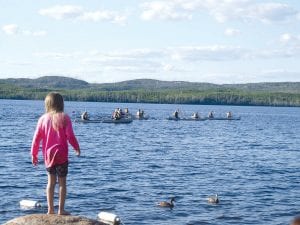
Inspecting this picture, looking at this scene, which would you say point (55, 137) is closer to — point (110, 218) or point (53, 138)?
point (53, 138)

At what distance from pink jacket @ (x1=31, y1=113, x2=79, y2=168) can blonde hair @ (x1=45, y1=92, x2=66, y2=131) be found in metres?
0.06

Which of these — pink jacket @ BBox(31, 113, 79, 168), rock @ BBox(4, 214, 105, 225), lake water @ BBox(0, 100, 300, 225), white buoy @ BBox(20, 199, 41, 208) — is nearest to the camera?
rock @ BBox(4, 214, 105, 225)

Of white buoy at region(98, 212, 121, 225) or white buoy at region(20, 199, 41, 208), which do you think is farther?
white buoy at region(20, 199, 41, 208)

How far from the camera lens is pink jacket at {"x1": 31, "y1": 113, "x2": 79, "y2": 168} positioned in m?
11.8

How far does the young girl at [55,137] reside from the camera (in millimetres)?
11664

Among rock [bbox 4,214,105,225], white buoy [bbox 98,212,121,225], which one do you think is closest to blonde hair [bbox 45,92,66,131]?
rock [bbox 4,214,105,225]

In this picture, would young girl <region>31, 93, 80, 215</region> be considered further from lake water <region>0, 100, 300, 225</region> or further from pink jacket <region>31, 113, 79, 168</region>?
lake water <region>0, 100, 300, 225</region>

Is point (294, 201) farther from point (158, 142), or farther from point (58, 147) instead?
point (158, 142)

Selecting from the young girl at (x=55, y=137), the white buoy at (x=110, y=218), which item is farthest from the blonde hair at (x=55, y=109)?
the white buoy at (x=110, y=218)

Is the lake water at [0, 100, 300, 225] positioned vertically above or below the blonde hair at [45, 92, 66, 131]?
below

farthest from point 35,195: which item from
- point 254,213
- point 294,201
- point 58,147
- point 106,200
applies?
point 58,147

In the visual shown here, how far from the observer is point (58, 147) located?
11.9m

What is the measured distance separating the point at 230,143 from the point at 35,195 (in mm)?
37747

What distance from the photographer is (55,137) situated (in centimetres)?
1181
